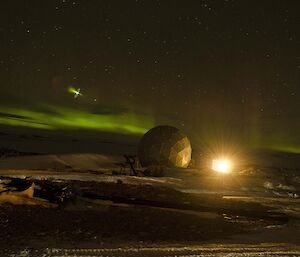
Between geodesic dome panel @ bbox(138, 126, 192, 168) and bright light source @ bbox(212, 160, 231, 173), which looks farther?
bright light source @ bbox(212, 160, 231, 173)

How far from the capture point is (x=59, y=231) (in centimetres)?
909

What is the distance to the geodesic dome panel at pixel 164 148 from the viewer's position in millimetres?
29594

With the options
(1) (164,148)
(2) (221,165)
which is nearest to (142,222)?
(1) (164,148)

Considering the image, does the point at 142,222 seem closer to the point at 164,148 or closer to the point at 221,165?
the point at 164,148

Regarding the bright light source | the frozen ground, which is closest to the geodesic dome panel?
the bright light source

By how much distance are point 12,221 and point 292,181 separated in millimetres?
20287

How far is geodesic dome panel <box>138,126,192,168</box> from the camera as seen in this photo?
29594 millimetres

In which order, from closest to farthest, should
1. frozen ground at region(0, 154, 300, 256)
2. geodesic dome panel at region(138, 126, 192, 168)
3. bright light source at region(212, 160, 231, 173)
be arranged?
frozen ground at region(0, 154, 300, 256)
geodesic dome panel at region(138, 126, 192, 168)
bright light source at region(212, 160, 231, 173)

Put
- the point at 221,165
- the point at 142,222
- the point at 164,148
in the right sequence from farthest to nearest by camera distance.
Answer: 1. the point at 221,165
2. the point at 164,148
3. the point at 142,222

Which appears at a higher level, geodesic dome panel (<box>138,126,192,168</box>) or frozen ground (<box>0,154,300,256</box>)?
geodesic dome panel (<box>138,126,192,168</box>)

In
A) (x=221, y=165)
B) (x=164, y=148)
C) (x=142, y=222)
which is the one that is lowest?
(x=142, y=222)

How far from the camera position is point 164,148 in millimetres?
29531

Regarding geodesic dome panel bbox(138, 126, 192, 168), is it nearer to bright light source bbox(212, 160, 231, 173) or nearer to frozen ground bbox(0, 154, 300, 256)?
bright light source bbox(212, 160, 231, 173)

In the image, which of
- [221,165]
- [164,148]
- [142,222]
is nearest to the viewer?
[142,222]
